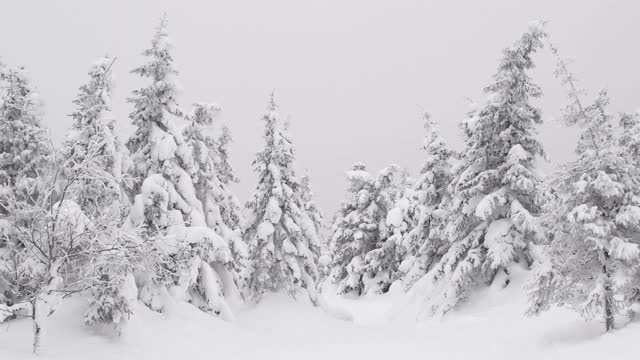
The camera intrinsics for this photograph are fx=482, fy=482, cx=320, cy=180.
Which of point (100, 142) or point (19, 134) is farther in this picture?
point (19, 134)

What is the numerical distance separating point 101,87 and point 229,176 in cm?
1464

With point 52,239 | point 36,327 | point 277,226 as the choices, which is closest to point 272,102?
point 277,226

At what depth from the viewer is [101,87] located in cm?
1576

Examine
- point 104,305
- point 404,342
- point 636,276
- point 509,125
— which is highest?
point 509,125

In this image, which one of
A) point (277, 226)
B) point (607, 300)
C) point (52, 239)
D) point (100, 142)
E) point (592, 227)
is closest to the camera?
point (52, 239)

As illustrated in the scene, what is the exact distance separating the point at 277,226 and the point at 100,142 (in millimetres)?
10651

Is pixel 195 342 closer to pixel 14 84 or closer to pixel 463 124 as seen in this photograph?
pixel 14 84

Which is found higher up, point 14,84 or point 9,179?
point 14,84

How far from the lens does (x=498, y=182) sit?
21812mm

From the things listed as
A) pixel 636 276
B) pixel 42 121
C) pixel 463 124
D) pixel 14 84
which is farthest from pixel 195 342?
pixel 463 124

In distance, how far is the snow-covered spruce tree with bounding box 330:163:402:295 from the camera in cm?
3516

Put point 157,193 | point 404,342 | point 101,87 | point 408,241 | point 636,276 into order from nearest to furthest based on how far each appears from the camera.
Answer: point 636,276
point 101,87
point 157,193
point 404,342
point 408,241

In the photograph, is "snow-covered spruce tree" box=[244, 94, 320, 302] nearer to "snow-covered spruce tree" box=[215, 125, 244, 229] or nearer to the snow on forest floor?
the snow on forest floor

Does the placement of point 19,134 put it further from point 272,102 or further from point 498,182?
point 498,182
